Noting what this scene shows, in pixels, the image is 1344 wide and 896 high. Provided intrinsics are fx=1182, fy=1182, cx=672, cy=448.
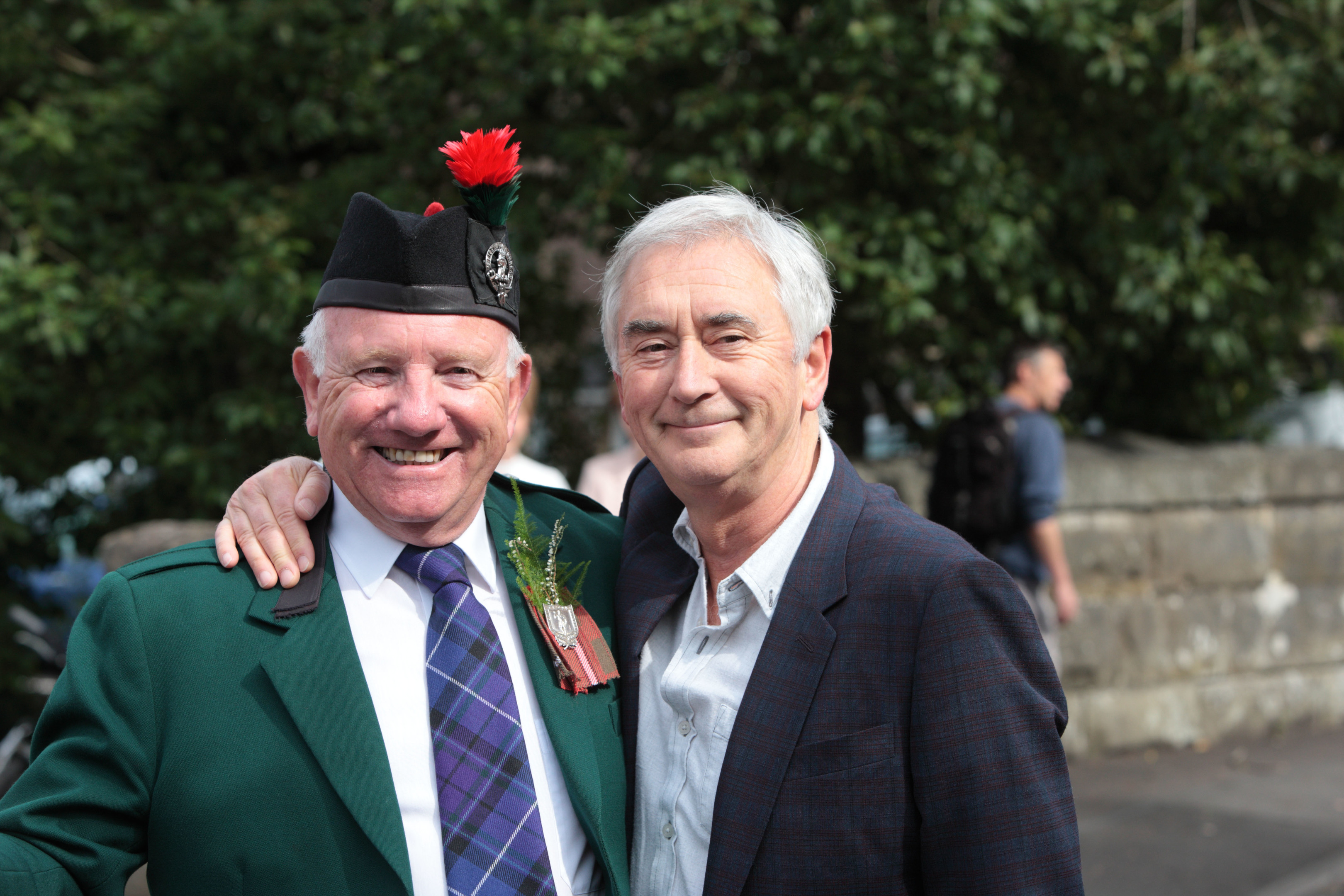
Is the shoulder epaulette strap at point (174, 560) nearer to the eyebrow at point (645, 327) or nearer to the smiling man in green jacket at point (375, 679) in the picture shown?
the smiling man in green jacket at point (375, 679)

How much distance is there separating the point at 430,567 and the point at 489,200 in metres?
0.63

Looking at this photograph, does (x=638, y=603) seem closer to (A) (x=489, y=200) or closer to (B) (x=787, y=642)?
(B) (x=787, y=642)

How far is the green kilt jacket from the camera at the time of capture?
1650 mm

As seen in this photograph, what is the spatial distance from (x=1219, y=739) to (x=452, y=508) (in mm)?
5989

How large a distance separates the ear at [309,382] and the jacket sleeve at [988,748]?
1032mm

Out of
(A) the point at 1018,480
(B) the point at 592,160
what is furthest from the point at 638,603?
(A) the point at 1018,480

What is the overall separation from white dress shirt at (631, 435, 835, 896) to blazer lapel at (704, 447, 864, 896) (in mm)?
35

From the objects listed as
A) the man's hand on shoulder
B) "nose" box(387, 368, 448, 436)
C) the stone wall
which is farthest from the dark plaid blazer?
the stone wall

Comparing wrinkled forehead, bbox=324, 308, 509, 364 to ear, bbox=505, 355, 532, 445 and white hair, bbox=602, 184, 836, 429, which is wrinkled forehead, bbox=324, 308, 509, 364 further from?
white hair, bbox=602, 184, 836, 429

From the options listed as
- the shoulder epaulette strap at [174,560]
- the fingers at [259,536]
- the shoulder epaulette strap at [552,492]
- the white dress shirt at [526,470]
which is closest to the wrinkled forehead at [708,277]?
the shoulder epaulette strap at [552,492]

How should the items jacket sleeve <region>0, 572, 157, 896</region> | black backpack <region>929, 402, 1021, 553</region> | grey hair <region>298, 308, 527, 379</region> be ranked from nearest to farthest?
jacket sleeve <region>0, 572, 157, 896</region> → grey hair <region>298, 308, 527, 379</region> → black backpack <region>929, 402, 1021, 553</region>

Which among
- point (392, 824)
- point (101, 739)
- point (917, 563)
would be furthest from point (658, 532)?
point (101, 739)

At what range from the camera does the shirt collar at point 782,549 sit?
6.47 feet

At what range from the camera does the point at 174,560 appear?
72.4 inches
